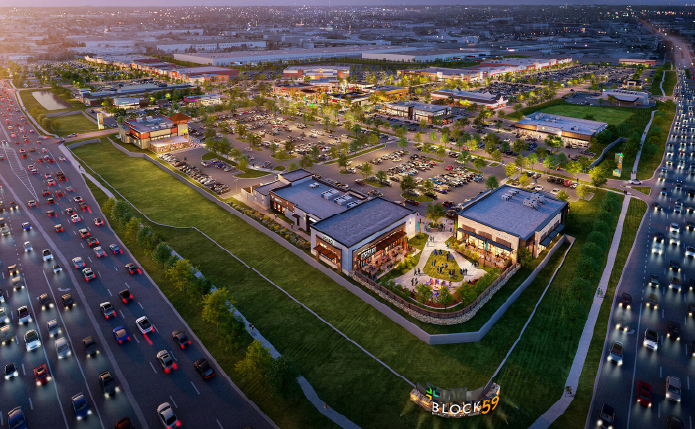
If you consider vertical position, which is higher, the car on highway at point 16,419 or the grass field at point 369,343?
the car on highway at point 16,419

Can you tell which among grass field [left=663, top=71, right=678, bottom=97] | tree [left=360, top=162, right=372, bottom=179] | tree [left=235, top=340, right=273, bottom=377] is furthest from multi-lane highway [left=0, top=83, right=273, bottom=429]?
grass field [left=663, top=71, right=678, bottom=97]

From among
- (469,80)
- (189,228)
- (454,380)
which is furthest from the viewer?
(469,80)

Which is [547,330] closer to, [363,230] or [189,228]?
[363,230]

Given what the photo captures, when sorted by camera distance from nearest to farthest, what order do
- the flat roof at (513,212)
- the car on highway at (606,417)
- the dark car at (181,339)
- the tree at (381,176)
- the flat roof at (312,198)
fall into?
1. the car on highway at (606,417)
2. the dark car at (181,339)
3. the flat roof at (513,212)
4. the flat roof at (312,198)
5. the tree at (381,176)

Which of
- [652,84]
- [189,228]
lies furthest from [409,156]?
[652,84]

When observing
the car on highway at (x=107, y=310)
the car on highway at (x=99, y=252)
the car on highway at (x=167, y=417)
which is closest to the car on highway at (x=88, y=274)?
the car on highway at (x=99, y=252)

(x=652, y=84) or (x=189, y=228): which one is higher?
(x=652, y=84)

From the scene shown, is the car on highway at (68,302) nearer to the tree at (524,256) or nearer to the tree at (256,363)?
the tree at (256,363)
